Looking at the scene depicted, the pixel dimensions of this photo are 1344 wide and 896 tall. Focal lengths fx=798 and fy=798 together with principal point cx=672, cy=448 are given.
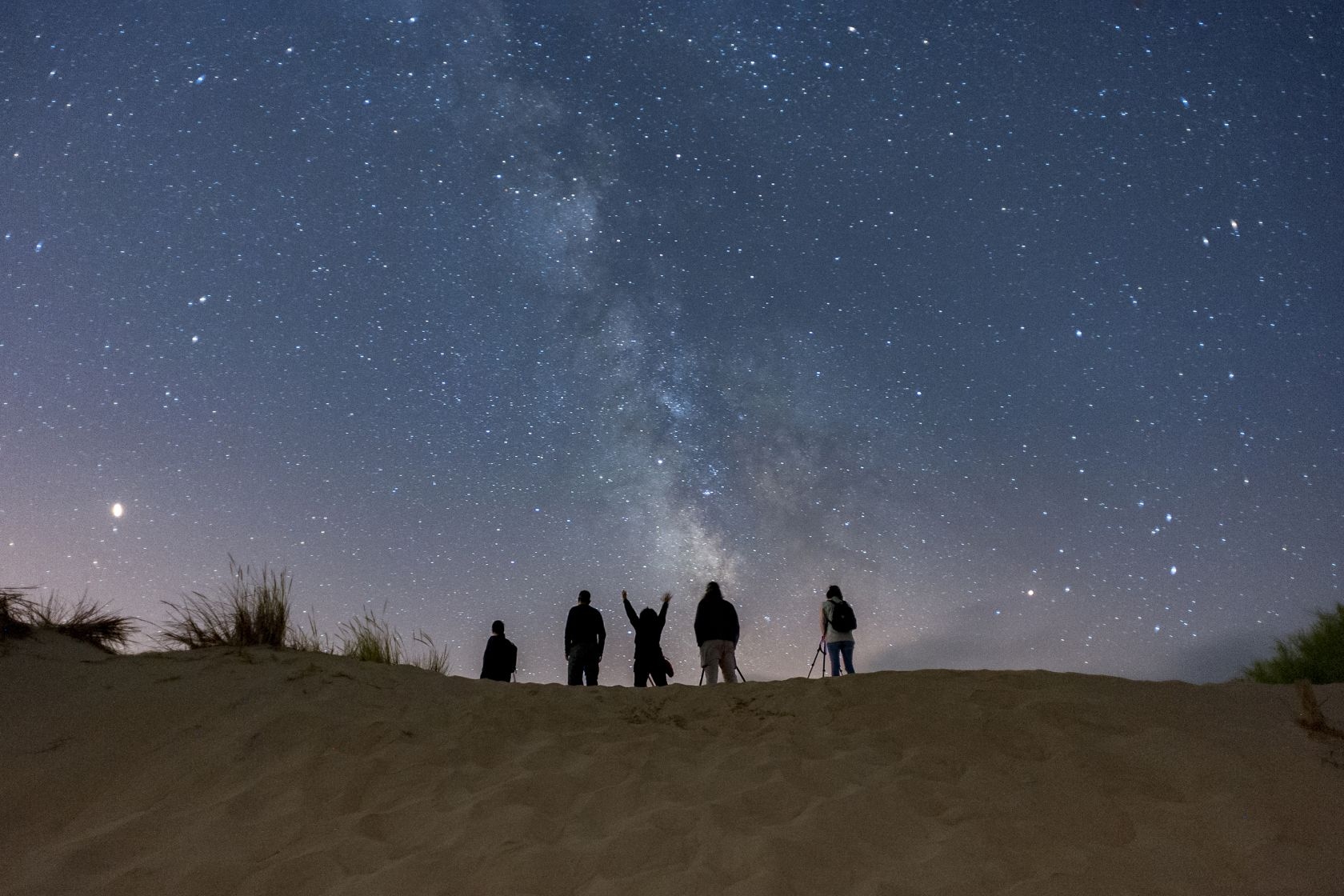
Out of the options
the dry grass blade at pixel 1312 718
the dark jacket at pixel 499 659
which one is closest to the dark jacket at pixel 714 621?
the dark jacket at pixel 499 659

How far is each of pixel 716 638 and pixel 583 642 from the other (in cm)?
169

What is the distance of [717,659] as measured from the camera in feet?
32.0

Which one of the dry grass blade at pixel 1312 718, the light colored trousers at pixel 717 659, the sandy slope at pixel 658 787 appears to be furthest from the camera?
the light colored trousers at pixel 717 659

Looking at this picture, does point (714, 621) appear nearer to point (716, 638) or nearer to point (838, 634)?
point (716, 638)

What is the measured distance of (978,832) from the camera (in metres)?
3.88

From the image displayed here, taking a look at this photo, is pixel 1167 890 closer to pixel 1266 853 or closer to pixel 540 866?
pixel 1266 853

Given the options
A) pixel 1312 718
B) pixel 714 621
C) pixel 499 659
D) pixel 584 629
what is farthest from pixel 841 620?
pixel 1312 718

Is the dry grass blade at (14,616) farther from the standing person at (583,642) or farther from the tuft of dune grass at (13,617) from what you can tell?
the standing person at (583,642)

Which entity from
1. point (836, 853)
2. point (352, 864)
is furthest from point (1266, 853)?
point (352, 864)

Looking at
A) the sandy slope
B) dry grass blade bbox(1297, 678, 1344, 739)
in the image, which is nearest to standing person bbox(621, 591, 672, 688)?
the sandy slope

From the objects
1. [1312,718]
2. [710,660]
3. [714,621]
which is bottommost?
[1312,718]

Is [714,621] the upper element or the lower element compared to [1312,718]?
upper

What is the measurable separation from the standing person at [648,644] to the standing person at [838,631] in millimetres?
2099

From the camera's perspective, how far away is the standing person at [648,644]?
10273 millimetres
